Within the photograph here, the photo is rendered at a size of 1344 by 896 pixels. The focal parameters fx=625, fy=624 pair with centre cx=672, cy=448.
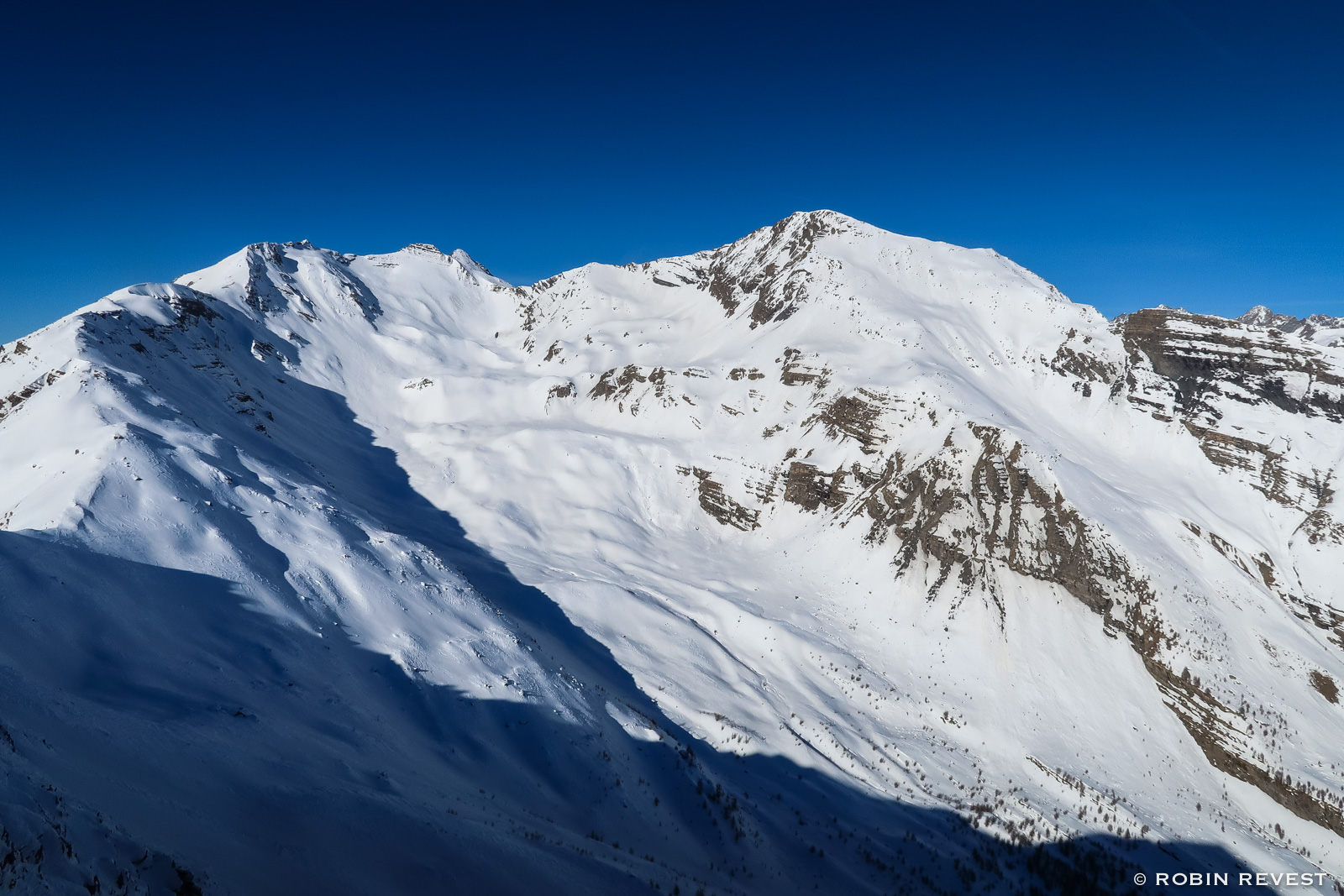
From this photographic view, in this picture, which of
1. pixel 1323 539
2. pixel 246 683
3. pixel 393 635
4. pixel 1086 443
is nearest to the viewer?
pixel 246 683

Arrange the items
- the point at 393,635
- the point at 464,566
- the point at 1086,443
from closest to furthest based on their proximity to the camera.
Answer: the point at 393,635, the point at 464,566, the point at 1086,443

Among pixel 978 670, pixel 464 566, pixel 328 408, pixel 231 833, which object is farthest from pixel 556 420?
pixel 231 833

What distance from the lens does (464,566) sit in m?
36.8

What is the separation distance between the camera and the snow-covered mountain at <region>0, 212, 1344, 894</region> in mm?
12586

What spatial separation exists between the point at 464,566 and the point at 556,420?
117 feet

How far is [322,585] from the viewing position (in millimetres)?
21094

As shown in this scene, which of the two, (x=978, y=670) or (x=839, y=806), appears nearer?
(x=839, y=806)

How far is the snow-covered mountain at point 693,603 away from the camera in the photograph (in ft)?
41.3

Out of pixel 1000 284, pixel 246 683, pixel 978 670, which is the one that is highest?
pixel 1000 284

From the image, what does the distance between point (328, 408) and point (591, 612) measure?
166ft

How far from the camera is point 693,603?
128ft

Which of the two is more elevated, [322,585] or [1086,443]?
[1086,443]

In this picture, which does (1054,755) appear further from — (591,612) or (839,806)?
(591,612)

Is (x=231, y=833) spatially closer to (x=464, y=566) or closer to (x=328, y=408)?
(x=464, y=566)
